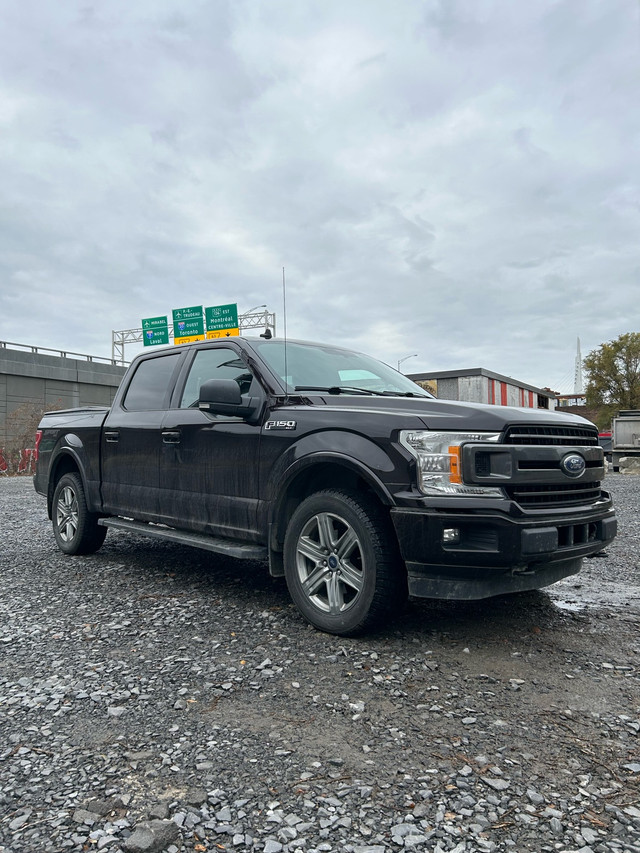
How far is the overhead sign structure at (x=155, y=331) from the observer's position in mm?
36000

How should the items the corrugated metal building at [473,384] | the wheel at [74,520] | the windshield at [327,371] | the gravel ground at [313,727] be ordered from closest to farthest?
the gravel ground at [313,727], the windshield at [327,371], the wheel at [74,520], the corrugated metal building at [473,384]

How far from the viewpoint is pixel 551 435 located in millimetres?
3648

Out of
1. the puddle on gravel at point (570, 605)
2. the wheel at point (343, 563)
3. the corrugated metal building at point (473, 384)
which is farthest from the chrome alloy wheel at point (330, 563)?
the corrugated metal building at point (473, 384)

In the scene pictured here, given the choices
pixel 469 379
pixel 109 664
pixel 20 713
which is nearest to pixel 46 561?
pixel 109 664

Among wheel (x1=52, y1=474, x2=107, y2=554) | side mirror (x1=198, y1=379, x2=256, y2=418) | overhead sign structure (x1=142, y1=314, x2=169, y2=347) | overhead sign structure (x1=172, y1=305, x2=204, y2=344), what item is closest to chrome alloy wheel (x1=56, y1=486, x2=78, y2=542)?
wheel (x1=52, y1=474, x2=107, y2=554)

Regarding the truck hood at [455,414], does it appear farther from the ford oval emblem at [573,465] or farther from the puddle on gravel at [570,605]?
the puddle on gravel at [570,605]

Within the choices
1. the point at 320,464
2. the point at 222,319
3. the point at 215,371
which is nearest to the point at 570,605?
the point at 320,464

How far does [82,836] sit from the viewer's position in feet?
6.47

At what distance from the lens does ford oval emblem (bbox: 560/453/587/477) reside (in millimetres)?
3654

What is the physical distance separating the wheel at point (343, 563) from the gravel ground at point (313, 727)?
0.55 feet

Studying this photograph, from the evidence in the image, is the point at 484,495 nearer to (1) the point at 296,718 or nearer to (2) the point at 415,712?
(2) the point at 415,712

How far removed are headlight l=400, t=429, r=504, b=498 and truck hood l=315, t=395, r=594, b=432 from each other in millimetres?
45

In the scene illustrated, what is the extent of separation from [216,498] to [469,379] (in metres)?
26.4

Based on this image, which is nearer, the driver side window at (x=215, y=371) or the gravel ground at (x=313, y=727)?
the gravel ground at (x=313, y=727)
